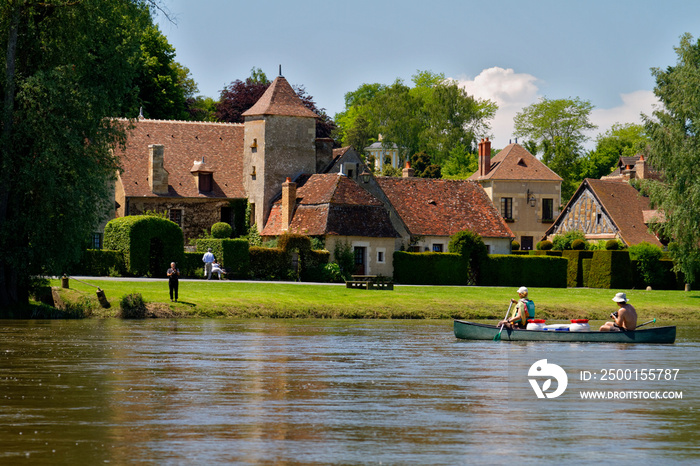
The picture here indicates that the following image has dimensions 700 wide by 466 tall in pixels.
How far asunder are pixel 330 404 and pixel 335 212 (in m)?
45.6

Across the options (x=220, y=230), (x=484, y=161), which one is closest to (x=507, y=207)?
(x=484, y=161)

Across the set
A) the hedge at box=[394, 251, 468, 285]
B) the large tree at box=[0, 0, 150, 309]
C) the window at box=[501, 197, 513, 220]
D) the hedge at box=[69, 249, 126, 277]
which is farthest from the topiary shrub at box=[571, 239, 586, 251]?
the large tree at box=[0, 0, 150, 309]

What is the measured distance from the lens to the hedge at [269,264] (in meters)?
56.0

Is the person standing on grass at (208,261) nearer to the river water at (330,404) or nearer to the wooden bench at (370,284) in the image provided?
the wooden bench at (370,284)

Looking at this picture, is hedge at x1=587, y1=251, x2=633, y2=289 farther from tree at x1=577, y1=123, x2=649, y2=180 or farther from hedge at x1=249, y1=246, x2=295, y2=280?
tree at x1=577, y1=123, x2=649, y2=180

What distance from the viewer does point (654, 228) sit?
54.9 m

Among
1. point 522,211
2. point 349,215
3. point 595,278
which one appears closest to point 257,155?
point 349,215

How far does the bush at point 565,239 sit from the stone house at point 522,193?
25.6 feet

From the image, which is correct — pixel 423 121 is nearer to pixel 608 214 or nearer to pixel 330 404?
pixel 608 214

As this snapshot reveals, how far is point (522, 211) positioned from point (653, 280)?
25.2 m

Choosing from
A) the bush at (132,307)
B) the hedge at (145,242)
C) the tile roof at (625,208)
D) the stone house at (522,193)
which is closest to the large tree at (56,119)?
the bush at (132,307)

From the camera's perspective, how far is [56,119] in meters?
33.2

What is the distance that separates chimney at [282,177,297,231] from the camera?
203 feet

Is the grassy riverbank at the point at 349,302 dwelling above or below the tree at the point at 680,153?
below
